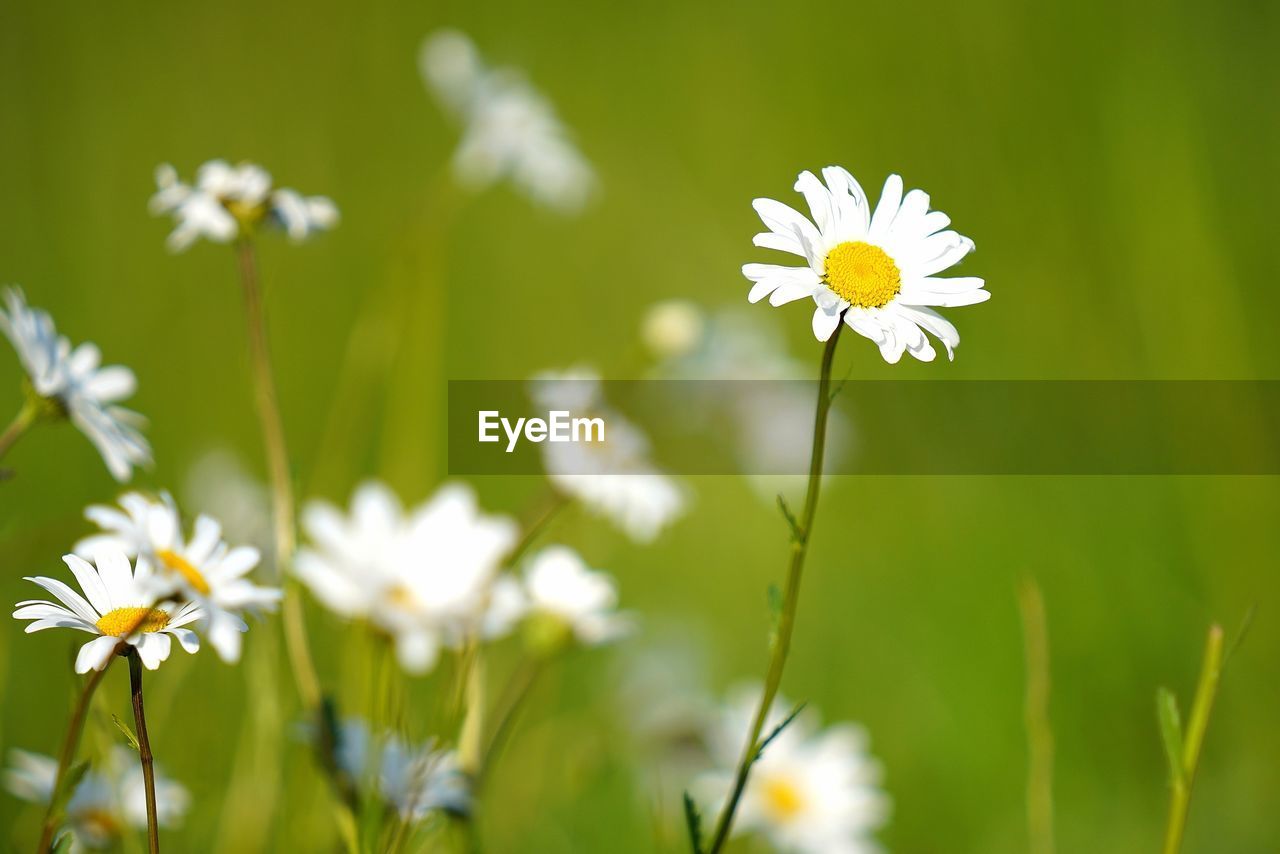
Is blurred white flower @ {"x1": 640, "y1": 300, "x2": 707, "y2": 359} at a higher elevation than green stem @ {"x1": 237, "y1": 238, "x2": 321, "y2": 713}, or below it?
higher

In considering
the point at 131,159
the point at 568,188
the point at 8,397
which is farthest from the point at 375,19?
the point at 568,188

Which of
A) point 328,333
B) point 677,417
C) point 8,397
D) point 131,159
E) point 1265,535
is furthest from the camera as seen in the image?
point 131,159

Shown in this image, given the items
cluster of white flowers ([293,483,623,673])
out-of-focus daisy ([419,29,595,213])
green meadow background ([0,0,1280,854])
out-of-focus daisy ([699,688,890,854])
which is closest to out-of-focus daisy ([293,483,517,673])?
cluster of white flowers ([293,483,623,673])

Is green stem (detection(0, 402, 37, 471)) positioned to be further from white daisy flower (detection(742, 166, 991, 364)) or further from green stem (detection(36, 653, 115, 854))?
white daisy flower (detection(742, 166, 991, 364))

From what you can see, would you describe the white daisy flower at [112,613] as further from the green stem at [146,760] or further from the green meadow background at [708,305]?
the green meadow background at [708,305]

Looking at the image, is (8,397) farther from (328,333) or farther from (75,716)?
(75,716)

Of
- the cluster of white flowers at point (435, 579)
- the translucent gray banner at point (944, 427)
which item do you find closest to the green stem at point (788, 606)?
the cluster of white flowers at point (435, 579)
